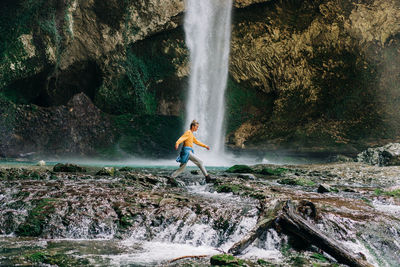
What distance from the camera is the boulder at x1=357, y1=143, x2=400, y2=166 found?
45.1 feet

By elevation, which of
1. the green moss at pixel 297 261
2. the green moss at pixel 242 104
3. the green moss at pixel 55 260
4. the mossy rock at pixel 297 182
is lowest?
the green moss at pixel 55 260

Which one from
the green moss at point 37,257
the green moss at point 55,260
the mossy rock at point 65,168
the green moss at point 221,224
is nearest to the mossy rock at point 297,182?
the green moss at point 221,224

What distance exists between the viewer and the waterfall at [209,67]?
19.9 m

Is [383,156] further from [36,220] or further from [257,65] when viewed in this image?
[36,220]

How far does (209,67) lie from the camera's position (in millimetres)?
20656

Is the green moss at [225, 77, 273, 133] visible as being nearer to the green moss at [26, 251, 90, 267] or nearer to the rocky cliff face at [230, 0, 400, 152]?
the rocky cliff face at [230, 0, 400, 152]

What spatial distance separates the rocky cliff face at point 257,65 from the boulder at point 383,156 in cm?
449

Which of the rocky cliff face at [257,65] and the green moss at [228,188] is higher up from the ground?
→ the rocky cliff face at [257,65]

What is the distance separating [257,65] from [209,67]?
307 centimetres

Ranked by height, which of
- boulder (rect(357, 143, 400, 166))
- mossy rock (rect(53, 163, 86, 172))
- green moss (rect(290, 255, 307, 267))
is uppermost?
boulder (rect(357, 143, 400, 166))

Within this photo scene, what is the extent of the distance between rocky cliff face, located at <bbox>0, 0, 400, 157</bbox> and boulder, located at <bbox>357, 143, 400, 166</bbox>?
177 inches

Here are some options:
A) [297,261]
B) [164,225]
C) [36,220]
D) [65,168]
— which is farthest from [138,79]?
[297,261]

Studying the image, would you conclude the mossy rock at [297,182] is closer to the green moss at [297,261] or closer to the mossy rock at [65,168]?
the green moss at [297,261]

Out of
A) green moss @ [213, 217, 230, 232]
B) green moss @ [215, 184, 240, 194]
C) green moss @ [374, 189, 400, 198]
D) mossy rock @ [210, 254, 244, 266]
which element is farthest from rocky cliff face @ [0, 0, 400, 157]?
mossy rock @ [210, 254, 244, 266]
